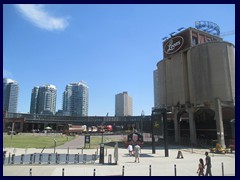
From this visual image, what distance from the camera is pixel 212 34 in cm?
8038

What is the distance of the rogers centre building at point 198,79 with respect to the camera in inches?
2250

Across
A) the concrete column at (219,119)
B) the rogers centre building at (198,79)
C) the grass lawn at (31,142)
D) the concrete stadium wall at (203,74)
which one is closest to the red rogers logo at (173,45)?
the rogers centre building at (198,79)

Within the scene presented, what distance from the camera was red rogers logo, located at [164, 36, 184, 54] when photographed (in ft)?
233

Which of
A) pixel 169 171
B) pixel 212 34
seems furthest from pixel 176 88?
pixel 169 171

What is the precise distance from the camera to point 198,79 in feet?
200

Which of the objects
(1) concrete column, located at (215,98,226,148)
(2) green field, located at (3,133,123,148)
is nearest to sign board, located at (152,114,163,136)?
(2) green field, located at (3,133,123,148)

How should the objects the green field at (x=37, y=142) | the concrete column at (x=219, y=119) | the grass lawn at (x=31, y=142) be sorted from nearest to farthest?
1. the grass lawn at (x=31, y=142)
2. the green field at (x=37, y=142)
3. the concrete column at (x=219, y=119)

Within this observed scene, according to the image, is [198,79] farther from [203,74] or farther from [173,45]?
[173,45]

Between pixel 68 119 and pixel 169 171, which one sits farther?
pixel 68 119

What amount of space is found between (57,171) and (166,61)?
195 ft

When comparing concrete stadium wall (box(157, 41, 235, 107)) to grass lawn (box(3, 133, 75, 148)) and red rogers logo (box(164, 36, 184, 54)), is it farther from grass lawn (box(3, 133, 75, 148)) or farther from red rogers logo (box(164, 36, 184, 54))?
grass lawn (box(3, 133, 75, 148))

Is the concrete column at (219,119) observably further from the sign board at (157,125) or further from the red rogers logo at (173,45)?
the red rogers logo at (173,45)

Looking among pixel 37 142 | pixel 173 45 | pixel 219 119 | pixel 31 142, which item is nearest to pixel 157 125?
pixel 219 119

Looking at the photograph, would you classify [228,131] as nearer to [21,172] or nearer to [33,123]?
[21,172]
